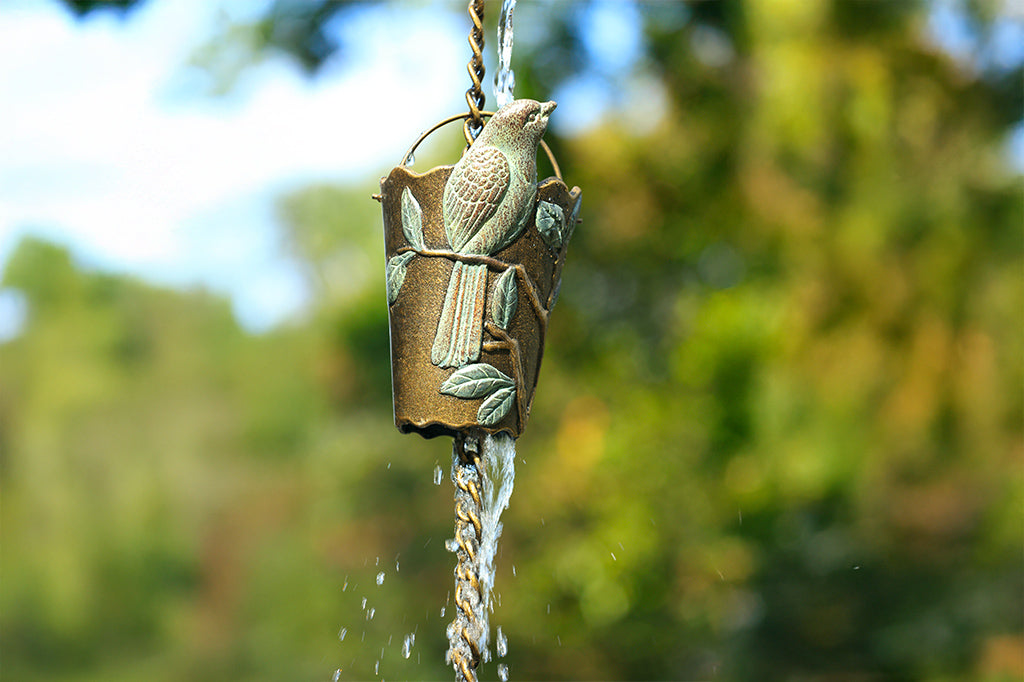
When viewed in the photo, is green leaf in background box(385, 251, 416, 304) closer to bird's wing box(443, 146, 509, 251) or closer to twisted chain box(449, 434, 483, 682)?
bird's wing box(443, 146, 509, 251)

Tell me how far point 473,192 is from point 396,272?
0.41 ft

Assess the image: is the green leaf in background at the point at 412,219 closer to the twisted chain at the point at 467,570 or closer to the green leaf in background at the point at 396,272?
the green leaf in background at the point at 396,272

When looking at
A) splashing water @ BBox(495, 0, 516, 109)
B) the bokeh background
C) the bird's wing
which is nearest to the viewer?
the bird's wing

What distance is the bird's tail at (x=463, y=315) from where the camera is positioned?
38.8 inches

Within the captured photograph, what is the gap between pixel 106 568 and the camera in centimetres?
333

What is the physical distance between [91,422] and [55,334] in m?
0.35

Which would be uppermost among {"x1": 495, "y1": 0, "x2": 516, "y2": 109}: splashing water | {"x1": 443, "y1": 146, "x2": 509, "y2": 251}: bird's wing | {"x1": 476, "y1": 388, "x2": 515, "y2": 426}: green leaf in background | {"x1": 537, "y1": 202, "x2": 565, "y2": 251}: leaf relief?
{"x1": 495, "y1": 0, "x2": 516, "y2": 109}: splashing water

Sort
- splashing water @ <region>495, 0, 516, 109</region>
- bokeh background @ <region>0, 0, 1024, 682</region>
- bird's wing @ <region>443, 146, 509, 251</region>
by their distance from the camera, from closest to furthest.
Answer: bird's wing @ <region>443, 146, 509, 251</region>, splashing water @ <region>495, 0, 516, 109</region>, bokeh background @ <region>0, 0, 1024, 682</region>

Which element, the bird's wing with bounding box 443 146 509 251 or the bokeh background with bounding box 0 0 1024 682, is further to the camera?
the bokeh background with bounding box 0 0 1024 682

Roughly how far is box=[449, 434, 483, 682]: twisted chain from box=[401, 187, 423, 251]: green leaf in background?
0.21 metres

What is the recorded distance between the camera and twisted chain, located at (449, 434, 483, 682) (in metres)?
1.01

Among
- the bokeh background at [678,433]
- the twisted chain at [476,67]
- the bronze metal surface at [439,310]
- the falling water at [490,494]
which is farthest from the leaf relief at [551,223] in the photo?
the bokeh background at [678,433]

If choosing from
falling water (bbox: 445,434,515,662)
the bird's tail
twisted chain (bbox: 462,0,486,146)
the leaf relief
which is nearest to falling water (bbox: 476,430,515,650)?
falling water (bbox: 445,434,515,662)

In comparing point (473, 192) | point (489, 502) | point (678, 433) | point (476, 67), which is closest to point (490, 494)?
point (489, 502)
